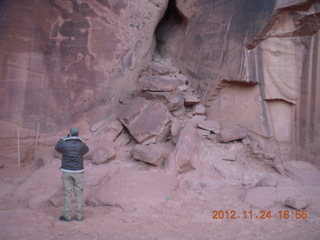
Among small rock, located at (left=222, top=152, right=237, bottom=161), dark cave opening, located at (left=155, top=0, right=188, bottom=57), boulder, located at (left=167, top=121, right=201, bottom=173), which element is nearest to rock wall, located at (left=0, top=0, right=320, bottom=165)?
small rock, located at (left=222, top=152, right=237, bottom=161)

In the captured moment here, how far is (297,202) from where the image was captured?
417 centimetres

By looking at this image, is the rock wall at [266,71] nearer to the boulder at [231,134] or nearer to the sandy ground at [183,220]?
the boulder at [231,134]

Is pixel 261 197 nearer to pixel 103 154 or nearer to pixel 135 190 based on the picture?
pixel 135 190

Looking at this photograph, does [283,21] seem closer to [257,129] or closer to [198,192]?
[257,129]

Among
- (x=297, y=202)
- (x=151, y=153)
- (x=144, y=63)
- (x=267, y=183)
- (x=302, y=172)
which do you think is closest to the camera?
(x=297, y=202)

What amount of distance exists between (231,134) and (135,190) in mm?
2355

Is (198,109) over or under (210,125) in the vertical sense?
over

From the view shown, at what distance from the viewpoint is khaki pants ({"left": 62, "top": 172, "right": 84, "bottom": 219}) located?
3.91 metres

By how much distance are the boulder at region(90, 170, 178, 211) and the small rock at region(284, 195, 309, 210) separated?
1618mm

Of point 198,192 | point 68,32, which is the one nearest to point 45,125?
point 68,32

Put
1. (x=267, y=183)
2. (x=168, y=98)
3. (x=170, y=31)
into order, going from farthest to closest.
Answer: (x=170, y=31)
(x=168, y=98)
(x=267, y=183)

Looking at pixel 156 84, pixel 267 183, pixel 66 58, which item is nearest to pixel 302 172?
pixel 267 183

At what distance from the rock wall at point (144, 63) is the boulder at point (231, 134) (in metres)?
0.19

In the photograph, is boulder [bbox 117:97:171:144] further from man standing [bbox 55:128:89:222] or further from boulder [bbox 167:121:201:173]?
man standing [bbox 55:128:89:222]
